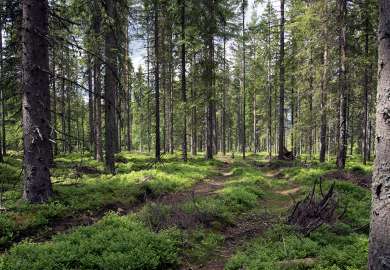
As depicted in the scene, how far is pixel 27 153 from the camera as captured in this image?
880 centimetres

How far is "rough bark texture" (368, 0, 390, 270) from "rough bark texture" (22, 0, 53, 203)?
831 centimetres

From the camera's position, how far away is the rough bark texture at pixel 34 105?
28.7ft

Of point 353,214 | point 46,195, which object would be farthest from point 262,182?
point 46,195

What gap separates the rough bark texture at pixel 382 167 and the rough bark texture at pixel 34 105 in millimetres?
8306

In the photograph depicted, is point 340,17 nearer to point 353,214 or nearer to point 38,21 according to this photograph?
point 353,214

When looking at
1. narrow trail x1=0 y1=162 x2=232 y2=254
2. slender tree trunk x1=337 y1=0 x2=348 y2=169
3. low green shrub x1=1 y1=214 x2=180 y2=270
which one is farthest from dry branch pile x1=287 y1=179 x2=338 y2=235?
slender tree trunk x1=337 y1=0 x2=348 y2=169

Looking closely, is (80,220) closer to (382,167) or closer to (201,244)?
(201,244)

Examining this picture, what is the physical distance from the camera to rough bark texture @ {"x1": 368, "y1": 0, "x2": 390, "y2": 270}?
401cm

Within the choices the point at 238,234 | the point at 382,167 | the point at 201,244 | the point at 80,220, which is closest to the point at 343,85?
the point at 238,234

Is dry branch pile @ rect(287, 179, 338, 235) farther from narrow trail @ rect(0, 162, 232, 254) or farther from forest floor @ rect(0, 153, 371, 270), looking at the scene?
narrow trail @ rect(0, 162, 232, 254)

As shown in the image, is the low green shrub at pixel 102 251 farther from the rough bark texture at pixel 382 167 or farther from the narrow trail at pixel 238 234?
the rough bark texture at pixel 382 167

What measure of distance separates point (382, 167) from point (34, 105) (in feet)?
28.7

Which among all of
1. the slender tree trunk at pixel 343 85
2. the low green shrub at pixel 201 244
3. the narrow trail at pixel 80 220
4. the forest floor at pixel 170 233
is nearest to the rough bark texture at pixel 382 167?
the forest floor at pixel 170 233

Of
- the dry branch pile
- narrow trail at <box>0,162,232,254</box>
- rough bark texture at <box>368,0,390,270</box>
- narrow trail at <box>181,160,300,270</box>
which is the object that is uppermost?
rough bark texture at <box>368,0,390,270</box>
